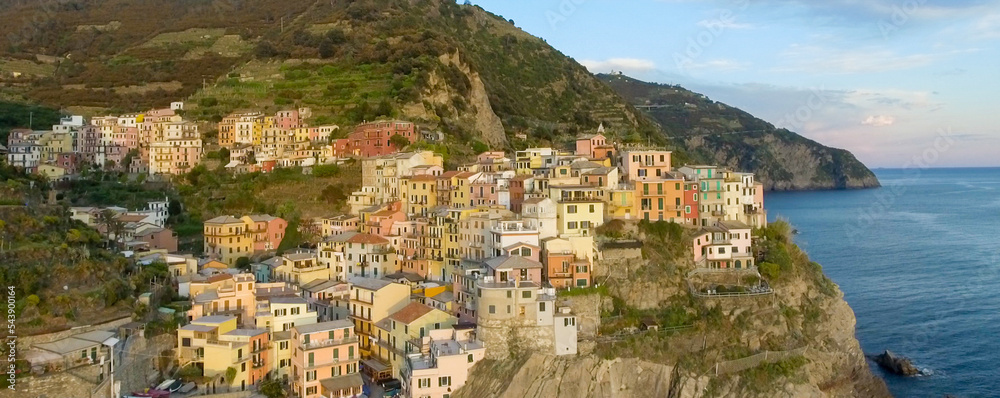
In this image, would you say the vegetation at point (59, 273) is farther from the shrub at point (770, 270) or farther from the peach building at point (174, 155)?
the shrub at point (770, 270)

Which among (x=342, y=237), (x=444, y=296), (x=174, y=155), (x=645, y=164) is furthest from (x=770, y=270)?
(x=174, y=155)

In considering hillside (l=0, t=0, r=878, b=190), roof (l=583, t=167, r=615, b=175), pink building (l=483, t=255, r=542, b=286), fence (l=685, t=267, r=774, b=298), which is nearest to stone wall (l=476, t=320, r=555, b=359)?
pink building (l=483, t=255, r=542, b=286)

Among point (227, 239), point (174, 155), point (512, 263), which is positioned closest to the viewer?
point (512, 263)

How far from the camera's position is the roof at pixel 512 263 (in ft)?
89.2

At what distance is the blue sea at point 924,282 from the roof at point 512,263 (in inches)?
689

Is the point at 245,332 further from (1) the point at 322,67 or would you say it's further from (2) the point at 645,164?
(1) the point at 322,67

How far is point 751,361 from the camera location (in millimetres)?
28797

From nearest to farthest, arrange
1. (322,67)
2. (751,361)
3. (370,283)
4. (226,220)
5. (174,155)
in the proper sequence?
A: (751,361) < (370,283) < (226,220) < (174,155) < (322,67)

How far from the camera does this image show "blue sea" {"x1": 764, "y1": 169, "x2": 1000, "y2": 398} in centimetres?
3509

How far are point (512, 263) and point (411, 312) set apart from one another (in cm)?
411

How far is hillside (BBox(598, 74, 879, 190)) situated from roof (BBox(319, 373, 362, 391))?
10298 centimetres

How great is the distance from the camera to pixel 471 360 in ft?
85.5

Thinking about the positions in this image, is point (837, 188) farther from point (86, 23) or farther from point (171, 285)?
point (171, 285)

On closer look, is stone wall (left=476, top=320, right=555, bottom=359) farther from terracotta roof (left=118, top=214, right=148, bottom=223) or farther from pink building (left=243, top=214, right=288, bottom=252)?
terracotta roof (left=118, top=214, right=148, bottom=223)
